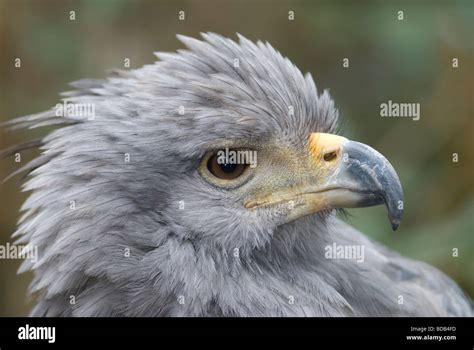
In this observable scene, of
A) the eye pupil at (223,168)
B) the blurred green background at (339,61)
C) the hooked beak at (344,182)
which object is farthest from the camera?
the blurred green background at (339,61)

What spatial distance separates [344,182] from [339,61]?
249cm

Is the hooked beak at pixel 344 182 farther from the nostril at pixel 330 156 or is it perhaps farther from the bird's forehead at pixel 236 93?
the bird's forehead at pixel 236 93

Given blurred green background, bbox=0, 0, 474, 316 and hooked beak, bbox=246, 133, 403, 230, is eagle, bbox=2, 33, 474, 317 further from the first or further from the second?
blurred green background, bbox=0, 0, 474, 316

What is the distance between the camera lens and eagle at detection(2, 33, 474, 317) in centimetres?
296

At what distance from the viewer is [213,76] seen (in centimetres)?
307

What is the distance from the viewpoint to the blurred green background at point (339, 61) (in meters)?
4.91

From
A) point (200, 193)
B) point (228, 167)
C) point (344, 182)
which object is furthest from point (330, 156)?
point (200, 193)

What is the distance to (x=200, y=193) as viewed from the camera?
3.00 meters

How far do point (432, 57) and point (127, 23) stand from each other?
2054 millimetres

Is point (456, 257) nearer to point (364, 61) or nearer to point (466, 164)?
point (466, 164)

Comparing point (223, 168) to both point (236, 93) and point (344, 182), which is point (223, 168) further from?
point (344, 182)

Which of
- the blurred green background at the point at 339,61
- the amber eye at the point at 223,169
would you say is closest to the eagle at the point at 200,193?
the amber eye at the point at 223,169

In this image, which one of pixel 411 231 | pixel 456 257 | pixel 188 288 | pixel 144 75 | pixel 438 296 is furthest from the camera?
pixel 411 231
